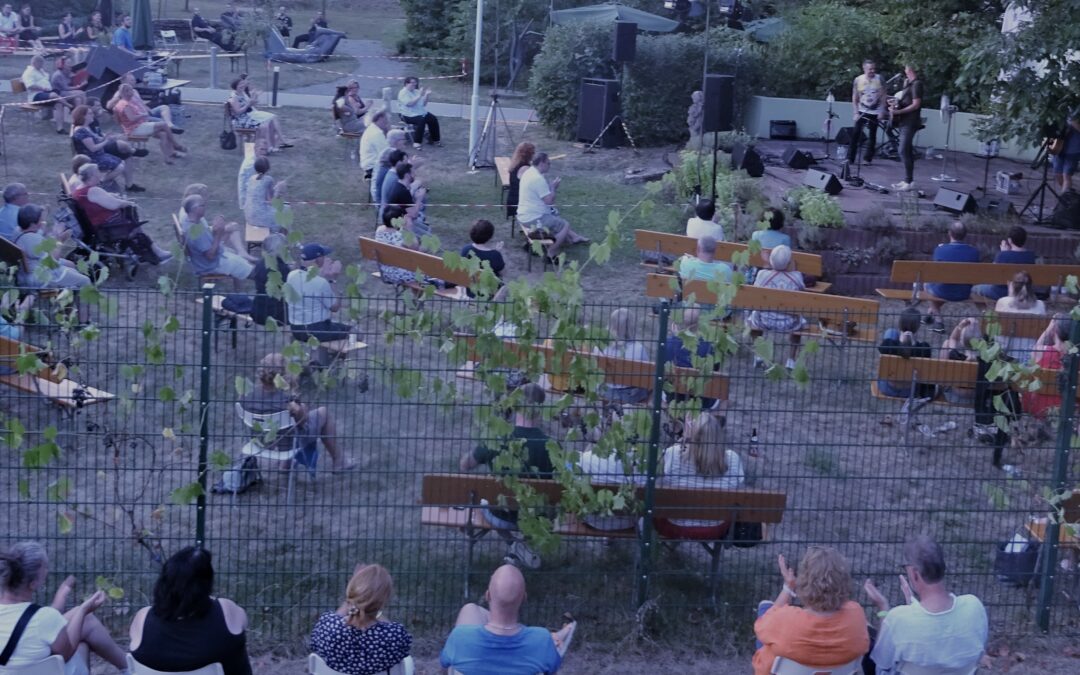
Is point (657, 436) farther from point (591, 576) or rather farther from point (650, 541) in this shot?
point (591, 576)

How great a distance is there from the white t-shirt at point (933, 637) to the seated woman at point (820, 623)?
0.23m

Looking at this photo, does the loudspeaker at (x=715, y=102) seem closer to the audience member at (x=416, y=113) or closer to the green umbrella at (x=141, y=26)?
the audience member at (x=416, y=113)

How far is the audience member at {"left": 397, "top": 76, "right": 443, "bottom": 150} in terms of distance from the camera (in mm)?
20469

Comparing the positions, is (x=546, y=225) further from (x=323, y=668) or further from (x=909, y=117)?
(x=323, y=668)

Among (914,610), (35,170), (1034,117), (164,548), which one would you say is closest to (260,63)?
(35,170)

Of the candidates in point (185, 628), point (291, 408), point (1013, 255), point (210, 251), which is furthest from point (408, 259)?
point (185, 628)

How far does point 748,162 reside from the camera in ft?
54.3

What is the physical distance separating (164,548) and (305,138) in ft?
46.0

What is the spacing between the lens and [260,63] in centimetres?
2948

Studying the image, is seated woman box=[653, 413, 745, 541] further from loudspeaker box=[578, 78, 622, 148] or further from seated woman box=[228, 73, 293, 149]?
loudspeaker box=[578, 78, 622, 148]

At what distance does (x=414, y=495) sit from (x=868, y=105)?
13.8 meters

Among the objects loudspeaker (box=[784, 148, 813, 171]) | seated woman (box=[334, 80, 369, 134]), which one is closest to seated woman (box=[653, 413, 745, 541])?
loudspeaker (box=[784, 148, 813, 171])

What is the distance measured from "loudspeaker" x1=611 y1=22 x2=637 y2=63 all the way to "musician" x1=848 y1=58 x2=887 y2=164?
3.75 meters

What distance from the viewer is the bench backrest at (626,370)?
6.33 meters
